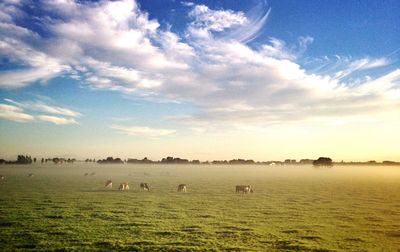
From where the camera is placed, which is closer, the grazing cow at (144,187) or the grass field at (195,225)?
the grass field at (195,225)

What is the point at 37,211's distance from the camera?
81.5 feet

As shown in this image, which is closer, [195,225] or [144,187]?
[195,225]

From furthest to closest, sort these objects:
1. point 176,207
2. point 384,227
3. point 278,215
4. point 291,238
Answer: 1. point 176,207
2. point 278,215
3. point 384,227
4. point 291,238

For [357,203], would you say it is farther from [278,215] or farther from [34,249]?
[34,249]

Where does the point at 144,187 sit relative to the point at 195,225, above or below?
above

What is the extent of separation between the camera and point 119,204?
2927 cm

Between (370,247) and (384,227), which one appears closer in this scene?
(370,247)

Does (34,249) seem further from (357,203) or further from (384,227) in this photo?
(357,203)

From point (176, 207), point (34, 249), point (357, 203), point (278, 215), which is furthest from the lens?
point (357, 203)

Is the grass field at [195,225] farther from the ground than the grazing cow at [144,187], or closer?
closer

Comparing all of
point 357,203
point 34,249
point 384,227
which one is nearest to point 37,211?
point 34,249

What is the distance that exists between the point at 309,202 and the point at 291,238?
608 inches

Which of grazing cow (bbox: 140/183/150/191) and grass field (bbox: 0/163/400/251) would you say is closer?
grass field (bbox: 0/163/400/251)

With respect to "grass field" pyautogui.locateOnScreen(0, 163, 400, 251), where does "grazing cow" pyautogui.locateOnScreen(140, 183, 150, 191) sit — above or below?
above
